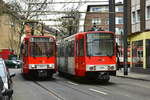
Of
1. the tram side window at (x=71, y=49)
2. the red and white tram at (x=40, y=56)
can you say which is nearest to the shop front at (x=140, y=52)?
the tram side window at (x=71, y=49)

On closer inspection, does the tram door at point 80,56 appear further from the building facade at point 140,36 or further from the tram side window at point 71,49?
the building facade at point 140,36

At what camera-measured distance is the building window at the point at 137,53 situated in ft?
123

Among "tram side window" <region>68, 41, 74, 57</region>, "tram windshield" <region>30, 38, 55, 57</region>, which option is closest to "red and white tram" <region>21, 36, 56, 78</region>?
"tram windshield" <region>30, 38, 55, 57</region>

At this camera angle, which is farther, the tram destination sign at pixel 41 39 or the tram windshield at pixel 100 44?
the tram destination sign at pixel 41 39

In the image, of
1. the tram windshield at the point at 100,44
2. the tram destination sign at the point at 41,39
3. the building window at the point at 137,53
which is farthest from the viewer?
the building window at the point at 137,53

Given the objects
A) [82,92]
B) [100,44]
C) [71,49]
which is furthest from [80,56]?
[82,92]

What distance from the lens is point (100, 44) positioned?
72.3ft

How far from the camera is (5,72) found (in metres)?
13.0

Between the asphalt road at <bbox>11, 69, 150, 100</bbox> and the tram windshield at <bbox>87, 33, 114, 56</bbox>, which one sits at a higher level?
the tram windshield at <bbox>87, 33, 114, 56</bbox>

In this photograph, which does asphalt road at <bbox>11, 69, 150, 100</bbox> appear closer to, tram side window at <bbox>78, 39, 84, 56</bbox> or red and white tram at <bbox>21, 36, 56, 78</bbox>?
tram side window at <bbox>78, 39, 84, 56</bbox>

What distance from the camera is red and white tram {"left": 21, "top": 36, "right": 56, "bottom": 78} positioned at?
83.3 feet

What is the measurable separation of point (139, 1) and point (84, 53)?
700 inches

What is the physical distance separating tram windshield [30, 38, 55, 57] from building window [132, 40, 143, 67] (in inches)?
545

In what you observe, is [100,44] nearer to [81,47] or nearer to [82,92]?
[81,47]
